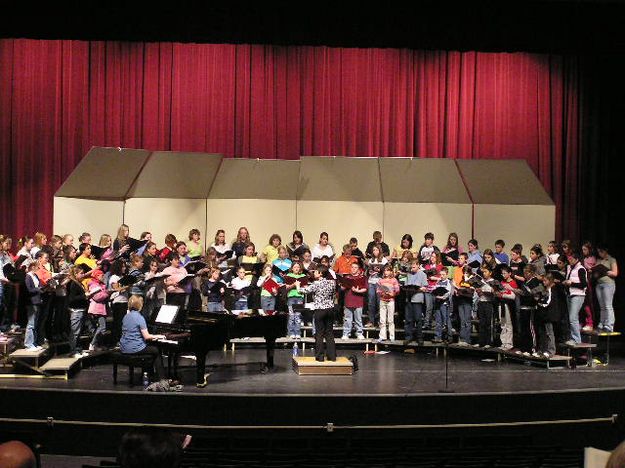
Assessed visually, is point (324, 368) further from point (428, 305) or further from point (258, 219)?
point (258, 219)

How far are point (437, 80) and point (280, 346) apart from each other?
8244 mm

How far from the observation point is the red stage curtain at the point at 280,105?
19.0 meters

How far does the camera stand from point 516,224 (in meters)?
17.8

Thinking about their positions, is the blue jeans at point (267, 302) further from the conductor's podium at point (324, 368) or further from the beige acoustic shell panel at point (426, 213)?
the beige acoustic shell panel at point (426, 213)

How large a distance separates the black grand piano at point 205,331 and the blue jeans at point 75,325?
4.20ft

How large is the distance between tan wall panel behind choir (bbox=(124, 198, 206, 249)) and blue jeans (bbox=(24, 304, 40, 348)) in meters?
5.29

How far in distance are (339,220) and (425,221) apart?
1823 millimetres

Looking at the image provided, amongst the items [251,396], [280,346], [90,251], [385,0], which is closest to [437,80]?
[385,0]

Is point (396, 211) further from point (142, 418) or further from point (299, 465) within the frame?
point (299, 465)

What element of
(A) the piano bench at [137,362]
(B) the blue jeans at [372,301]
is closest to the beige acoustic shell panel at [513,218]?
(B) the blue jeans at [372,301]

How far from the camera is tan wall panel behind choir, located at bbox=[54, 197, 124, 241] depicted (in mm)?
17438

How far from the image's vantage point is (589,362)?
13.0 metres

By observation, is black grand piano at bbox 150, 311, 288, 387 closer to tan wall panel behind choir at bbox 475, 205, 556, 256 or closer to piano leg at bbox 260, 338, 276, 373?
piano leg at bbox 260, 338, 276, 373

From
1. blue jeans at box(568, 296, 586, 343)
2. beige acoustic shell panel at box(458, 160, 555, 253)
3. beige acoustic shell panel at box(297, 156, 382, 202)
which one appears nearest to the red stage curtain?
beige acoustic shell panel at box(297, 156, 382, 202)
